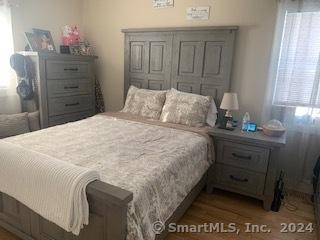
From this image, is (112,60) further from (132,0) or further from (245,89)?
(245,89)

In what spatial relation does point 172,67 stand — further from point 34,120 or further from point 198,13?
point 34,120

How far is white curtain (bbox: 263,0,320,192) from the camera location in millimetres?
2271

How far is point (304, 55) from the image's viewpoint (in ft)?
7.59

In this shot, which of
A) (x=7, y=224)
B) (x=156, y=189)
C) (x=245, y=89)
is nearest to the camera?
(x=156, y=189)

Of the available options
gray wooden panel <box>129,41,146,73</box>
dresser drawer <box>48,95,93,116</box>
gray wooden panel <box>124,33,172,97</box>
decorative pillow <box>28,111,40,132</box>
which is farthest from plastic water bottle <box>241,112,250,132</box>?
decorative pillow <box>28,111,40,132</box>

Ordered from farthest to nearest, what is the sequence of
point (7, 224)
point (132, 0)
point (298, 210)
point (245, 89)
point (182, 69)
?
point (132, 0)
point (182, 69)
point (245, 89)
point (298, 210)
point (7, 224)

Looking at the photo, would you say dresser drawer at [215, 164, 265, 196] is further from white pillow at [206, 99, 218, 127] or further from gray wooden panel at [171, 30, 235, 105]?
gray wooden panel at [171, 30, 235, 105]

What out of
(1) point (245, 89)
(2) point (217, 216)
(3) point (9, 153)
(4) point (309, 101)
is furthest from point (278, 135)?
(3) point (9, 153)

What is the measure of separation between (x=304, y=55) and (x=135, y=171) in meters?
2.03

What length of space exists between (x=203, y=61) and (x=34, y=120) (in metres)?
2.08

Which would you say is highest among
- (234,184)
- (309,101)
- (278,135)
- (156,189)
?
(309,101)

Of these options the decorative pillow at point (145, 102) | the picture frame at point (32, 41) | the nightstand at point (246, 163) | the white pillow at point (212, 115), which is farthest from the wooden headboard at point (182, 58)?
the picture frame at point (32, 41)

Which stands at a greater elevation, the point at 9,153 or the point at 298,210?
the point at 9,153

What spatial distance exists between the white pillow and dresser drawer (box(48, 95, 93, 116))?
172 cm
